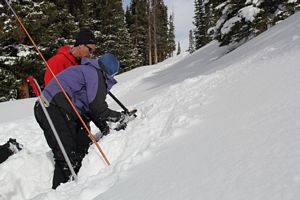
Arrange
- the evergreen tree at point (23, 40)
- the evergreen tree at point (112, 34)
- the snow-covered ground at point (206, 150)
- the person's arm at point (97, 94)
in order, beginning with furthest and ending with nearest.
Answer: the evergreen tree at point (112, 34) < the evergreen tree at point (23, 40) < the person's arm at point (97, 94) < the snow-covered ground at point (206, 150)

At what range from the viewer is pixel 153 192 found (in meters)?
2.99

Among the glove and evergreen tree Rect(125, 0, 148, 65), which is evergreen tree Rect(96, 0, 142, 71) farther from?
the glove

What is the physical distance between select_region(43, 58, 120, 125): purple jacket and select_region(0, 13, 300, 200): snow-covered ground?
24.0 inches

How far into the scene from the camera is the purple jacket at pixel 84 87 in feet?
15.1

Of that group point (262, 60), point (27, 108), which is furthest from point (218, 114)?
point (27, 108)

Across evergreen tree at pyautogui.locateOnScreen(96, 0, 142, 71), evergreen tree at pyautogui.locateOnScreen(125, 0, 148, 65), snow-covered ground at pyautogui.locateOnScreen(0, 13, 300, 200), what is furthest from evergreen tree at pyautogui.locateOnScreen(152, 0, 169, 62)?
snow-covered ground at pyautogui.locateOnScreen(0, 13, 300, 200)

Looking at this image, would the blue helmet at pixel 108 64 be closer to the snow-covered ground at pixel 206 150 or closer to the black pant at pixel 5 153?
the snow-covered ground at pixel 206 150

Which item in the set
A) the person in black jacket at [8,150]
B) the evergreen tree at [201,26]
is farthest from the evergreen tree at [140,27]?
the person in black jacket at [8,150]

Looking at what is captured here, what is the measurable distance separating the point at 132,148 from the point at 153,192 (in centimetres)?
177

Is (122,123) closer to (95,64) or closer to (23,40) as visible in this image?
(95,64)

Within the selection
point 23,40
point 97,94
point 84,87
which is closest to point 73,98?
point 84,87

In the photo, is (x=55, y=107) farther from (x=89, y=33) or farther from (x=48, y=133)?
(x=89, y=33)

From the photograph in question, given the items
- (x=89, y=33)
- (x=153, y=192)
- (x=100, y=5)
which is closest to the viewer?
(x=153, y=192)

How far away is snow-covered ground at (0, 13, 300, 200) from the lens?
2.68 meters
